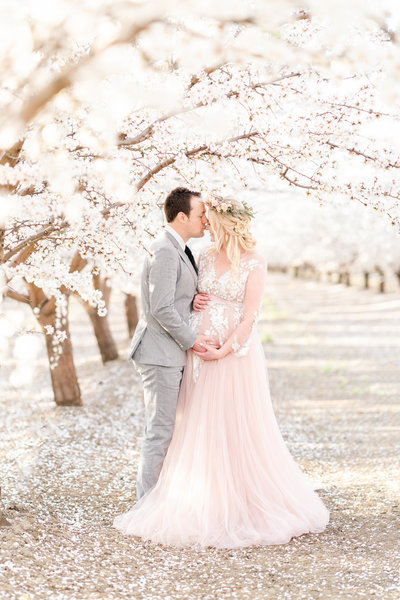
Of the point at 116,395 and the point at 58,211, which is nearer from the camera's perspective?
the point at 58,211

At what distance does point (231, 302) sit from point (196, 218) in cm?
70

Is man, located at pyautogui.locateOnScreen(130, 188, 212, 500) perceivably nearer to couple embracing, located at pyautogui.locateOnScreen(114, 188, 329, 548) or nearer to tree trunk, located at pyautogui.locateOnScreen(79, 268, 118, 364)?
couple embracing, located at pyautogui.locateOnScreen(114, 188, 329, 548)

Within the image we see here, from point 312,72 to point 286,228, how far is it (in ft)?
142

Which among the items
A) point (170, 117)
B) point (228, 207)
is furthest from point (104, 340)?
point (170, 117)

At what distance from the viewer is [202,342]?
504 centimetres

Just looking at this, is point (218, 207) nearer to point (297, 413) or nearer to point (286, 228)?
point (297, 413)

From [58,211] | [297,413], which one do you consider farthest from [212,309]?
[297,413]

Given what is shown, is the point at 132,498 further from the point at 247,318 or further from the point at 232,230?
the point at 232,230

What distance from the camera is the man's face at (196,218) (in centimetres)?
496

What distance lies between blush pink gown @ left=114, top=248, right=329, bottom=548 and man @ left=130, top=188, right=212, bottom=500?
0.37 feet

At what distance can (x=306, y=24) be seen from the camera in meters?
4.72

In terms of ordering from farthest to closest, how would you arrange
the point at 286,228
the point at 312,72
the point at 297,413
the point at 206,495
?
1. the point at 286,228
2. the point at 297,413
3. the point at 206,495
4. the point at 312,72

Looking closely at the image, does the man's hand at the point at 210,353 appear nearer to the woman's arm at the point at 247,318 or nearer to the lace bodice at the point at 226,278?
the woman's arm at the point at 247,318

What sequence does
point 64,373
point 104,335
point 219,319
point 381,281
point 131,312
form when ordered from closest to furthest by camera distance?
point 219,319 → point 64,373 → point 104,335 → point 131,312 → point 381,281
